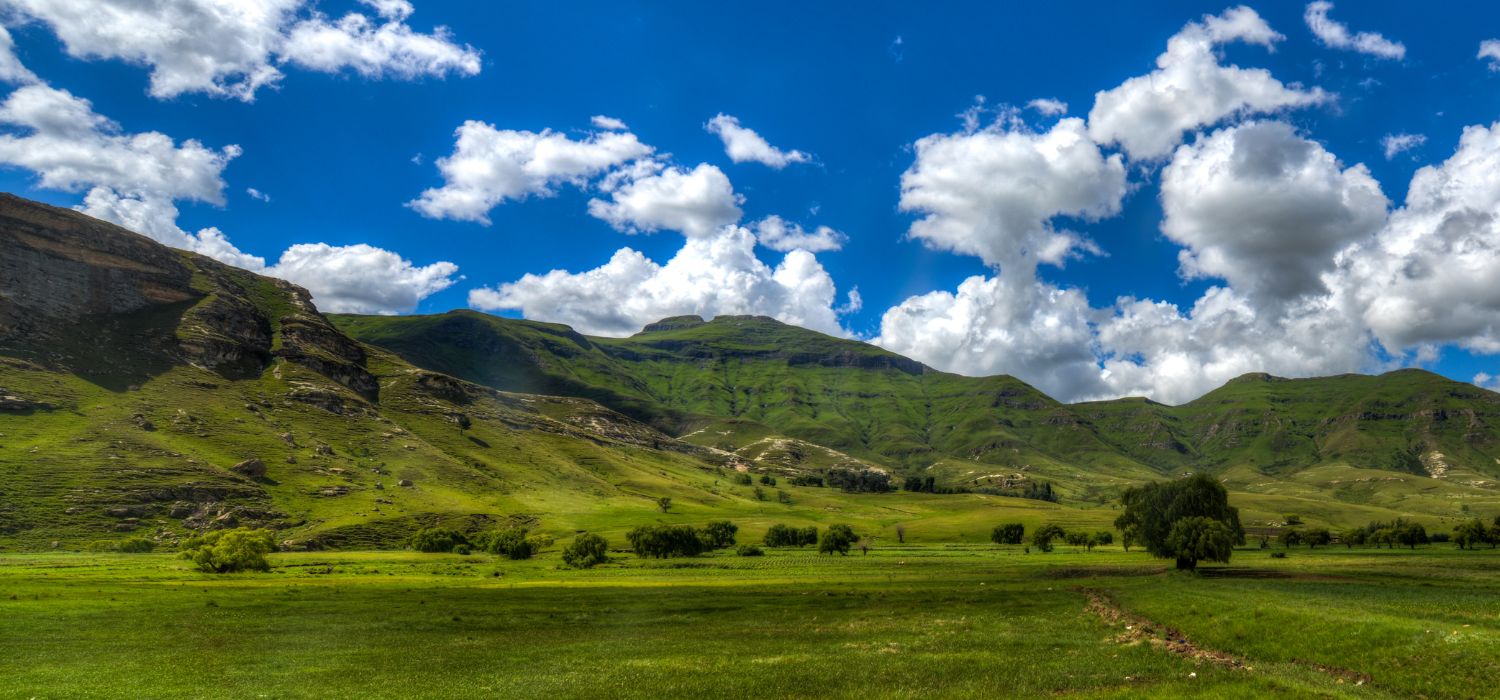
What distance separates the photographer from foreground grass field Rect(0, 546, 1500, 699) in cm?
3550

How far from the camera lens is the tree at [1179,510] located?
109500 millimetres

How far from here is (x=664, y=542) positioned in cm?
16750

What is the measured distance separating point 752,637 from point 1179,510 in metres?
90.0

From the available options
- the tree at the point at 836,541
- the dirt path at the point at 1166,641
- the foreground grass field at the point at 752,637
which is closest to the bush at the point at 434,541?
the foreground grass field at the point at 752,637

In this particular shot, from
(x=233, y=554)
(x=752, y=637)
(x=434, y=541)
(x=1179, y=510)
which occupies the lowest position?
(x=434, y=541)

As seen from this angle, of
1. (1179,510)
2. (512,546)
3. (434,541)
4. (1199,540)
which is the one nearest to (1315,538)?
(1179,510)

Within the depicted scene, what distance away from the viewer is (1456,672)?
101 ft

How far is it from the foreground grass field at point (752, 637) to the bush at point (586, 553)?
48.9 metres

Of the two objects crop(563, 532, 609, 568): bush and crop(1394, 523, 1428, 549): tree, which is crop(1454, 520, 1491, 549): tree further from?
crop(563, 532, 609, 568): bush

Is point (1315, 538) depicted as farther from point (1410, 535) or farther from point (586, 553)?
point (586, 553)

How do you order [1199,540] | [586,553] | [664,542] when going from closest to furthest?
[1199,540] → [586,553] → [664,542]

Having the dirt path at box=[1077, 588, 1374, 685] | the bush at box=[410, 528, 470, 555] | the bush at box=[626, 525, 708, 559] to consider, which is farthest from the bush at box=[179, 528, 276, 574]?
the dirt path at box=[1077, 588, 1374, 685]

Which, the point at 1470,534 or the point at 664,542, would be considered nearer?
the point at 664,542

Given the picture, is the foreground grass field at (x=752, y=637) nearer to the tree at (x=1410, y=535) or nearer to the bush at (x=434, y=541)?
the bush at (x=434, y=541)
